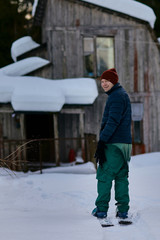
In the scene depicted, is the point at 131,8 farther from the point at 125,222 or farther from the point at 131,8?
the point at 125,222

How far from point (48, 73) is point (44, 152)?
3.53 m

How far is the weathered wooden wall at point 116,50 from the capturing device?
11000 millimetres

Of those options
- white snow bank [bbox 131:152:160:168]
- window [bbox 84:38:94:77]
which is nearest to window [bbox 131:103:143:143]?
white snow bank [bbox 131:152:160:168]

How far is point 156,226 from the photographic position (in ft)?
10.6

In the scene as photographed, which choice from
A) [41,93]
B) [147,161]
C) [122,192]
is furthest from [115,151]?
[41,93]

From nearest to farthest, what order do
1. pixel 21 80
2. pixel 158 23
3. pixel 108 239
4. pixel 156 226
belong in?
pixel 108 239 → pixel 156 226 → pixel 21 80 → pixel 158 23

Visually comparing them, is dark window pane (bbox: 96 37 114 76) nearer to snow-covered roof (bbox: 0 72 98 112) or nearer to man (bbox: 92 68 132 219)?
snow-covered roof (bbox: 0 72 98 112)

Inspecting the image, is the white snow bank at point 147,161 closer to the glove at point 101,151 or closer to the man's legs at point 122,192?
the man's legs at point 122,192

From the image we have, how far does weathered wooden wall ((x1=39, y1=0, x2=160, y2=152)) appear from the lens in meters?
11.0

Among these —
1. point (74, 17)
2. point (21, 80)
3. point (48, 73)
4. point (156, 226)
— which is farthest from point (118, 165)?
point (74, 17)

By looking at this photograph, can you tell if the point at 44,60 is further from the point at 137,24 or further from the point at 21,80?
the point at 137,24

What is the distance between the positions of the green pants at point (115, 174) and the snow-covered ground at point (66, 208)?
0.25 meters

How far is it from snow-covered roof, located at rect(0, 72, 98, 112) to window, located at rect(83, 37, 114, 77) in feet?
4.15

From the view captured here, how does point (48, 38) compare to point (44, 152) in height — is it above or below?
above
